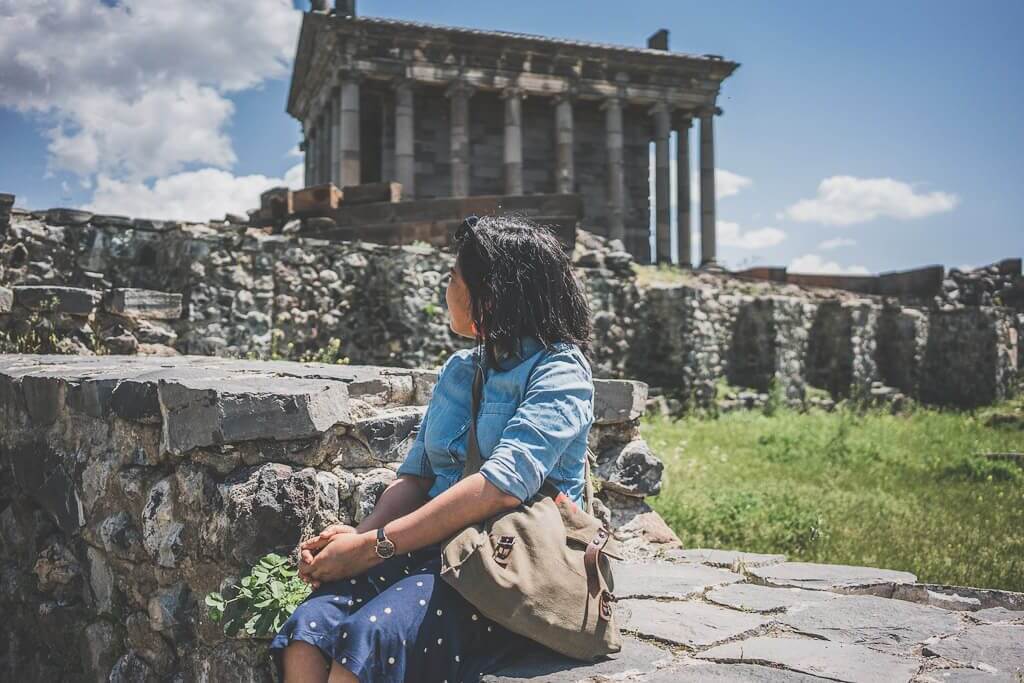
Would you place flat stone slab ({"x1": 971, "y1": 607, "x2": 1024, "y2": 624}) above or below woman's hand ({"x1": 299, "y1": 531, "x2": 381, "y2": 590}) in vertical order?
below

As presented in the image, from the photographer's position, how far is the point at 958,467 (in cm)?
865

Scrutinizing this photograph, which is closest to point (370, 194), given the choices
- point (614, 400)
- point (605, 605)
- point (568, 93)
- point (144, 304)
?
point (144, 304)

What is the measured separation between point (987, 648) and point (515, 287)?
177cm

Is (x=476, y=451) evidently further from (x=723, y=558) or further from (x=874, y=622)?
(x=723, y=558)

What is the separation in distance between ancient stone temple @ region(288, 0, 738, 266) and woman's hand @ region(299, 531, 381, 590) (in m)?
23.5

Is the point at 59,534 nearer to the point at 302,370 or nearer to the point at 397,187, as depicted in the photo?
the point at 302,370

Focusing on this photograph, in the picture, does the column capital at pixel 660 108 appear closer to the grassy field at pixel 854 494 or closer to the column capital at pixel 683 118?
the column capital at pixel 683 118

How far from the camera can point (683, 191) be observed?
30141 mm

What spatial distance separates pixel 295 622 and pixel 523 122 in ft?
93.0

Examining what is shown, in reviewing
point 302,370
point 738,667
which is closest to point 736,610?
point 738,667

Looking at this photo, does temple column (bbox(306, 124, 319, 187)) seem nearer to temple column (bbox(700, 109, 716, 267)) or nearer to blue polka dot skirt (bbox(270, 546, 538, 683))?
temple column (bbox(700, 109, 716, 267))

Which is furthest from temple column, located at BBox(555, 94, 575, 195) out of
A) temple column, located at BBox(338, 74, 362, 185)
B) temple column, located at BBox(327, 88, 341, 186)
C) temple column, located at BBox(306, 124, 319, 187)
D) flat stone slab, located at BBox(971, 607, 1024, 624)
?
flat stone slab, located at BBox(971, 607, 1024, 624)

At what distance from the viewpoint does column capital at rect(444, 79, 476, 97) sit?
26000 millimetres

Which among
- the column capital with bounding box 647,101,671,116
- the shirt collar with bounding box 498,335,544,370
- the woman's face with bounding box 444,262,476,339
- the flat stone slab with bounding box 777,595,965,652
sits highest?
the column capital with bounding box 647,101,671,116
